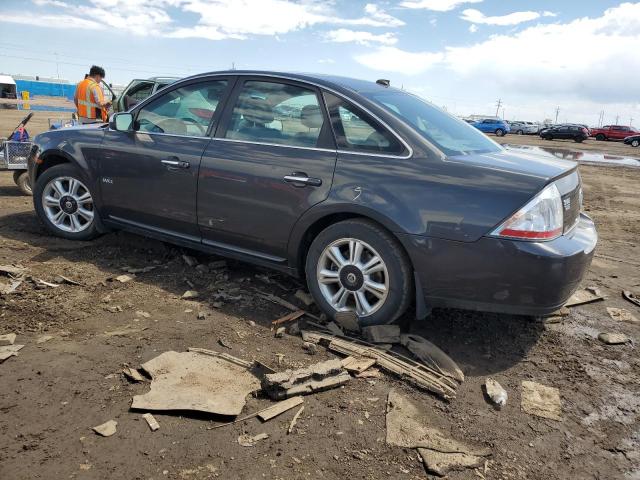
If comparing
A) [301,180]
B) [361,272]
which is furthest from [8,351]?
[361,272]

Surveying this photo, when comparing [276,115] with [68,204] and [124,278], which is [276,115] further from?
[68,204]

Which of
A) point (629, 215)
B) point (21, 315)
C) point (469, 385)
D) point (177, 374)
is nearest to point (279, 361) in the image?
point (177, 374)

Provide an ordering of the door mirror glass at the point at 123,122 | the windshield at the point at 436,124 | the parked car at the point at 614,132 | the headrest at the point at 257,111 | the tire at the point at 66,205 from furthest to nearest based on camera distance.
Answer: the parked car at the point at 614,132, the tire at the point at 66,205, the door mirror glass at the point at 123,122, the headrest at the point at 257,111, the windshield at the point at 436,124

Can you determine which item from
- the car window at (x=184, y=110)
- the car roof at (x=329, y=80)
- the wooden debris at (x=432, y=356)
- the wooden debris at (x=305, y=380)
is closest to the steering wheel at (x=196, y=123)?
the car window at (x=184, y=110)

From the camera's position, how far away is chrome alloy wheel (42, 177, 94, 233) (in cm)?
500

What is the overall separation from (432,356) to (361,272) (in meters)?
0.72

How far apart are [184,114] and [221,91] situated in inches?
16.9

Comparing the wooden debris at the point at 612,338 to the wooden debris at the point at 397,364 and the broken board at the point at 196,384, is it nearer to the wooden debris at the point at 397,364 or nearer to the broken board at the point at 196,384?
the wooden debris at the point at 397,364

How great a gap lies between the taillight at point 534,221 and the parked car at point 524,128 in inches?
2212

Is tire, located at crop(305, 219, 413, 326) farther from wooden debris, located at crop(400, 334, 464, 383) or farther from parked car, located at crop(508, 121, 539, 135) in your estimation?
parked car, located at crop(508, 121, 539, 135)

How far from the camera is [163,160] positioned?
4273mm

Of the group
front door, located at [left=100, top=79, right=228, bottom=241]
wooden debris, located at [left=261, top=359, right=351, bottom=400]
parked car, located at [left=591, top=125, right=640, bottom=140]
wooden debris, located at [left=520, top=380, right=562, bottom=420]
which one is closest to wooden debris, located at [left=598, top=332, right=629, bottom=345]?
wooden debris, located at [left=520, top=380, right=562, bottom=420]

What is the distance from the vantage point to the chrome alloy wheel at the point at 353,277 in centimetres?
341

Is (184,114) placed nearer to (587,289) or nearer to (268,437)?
(268,437)
